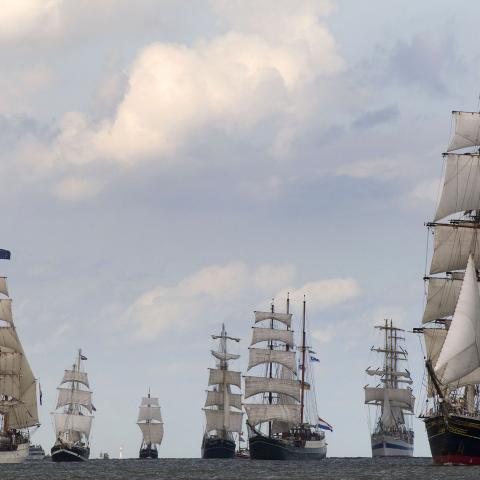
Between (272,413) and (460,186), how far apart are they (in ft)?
205

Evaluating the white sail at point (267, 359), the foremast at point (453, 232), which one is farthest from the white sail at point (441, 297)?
the white sail at point (267, 359)

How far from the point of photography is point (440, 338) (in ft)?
459

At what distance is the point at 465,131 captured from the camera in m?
140

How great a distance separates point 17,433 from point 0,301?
20459 mm

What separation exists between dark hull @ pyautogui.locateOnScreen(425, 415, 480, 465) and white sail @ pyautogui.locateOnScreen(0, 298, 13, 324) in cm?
9242

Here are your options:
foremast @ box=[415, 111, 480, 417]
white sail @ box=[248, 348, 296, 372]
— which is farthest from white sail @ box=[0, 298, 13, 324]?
foremast @ box=[415, 111, 480, 417]

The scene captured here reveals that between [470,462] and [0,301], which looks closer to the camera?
[470,462]

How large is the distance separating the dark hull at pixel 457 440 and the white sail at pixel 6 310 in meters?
92.4

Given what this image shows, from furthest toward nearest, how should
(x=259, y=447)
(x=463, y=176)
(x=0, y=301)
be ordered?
(x=0, y=301), (x=259, y=447), (x=463, y=176)

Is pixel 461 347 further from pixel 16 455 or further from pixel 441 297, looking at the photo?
pixel 16 455

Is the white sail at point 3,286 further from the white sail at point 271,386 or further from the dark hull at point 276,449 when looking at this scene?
the dark hull at point 276,449

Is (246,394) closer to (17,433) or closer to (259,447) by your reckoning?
(259,447)

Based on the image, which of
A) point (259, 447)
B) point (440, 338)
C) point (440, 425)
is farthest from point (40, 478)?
point (259, 447)

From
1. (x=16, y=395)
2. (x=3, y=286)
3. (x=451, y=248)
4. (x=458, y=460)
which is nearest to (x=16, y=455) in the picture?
(x=16, y=395)
